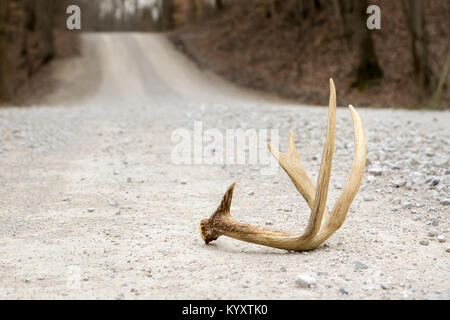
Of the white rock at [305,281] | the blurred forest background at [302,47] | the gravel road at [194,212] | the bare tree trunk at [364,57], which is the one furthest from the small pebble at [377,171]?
the bare tree trunk at [364,57]

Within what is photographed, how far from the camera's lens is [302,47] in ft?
88.1

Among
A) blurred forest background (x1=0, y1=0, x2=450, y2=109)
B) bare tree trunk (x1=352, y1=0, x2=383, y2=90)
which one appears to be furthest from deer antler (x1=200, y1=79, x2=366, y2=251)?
bare tree trunk (x1=352, y1=0, x2=383, y2=90)

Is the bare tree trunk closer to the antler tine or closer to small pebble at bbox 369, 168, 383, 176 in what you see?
small pebble at bbox 369, 168, 383, 176

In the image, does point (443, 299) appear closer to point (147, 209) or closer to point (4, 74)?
point (147, 209)

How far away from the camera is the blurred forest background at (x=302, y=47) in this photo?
703 inches

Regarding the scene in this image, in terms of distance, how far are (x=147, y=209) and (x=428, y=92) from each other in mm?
12969

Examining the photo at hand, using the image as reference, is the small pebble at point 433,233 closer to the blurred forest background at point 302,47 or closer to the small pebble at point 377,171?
the small pebble at point 377,171

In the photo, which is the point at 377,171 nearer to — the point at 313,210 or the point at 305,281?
the point at 313,210

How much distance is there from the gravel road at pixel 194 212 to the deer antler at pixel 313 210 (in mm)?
153

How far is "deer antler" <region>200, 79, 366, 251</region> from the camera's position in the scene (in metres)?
4.41

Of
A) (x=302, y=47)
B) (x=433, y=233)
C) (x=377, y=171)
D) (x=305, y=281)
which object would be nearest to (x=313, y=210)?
(x=305, y=281)

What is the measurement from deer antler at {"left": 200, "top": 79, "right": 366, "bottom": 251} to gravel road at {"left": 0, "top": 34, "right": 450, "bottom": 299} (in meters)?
0.15

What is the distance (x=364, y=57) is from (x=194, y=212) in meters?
16.2
